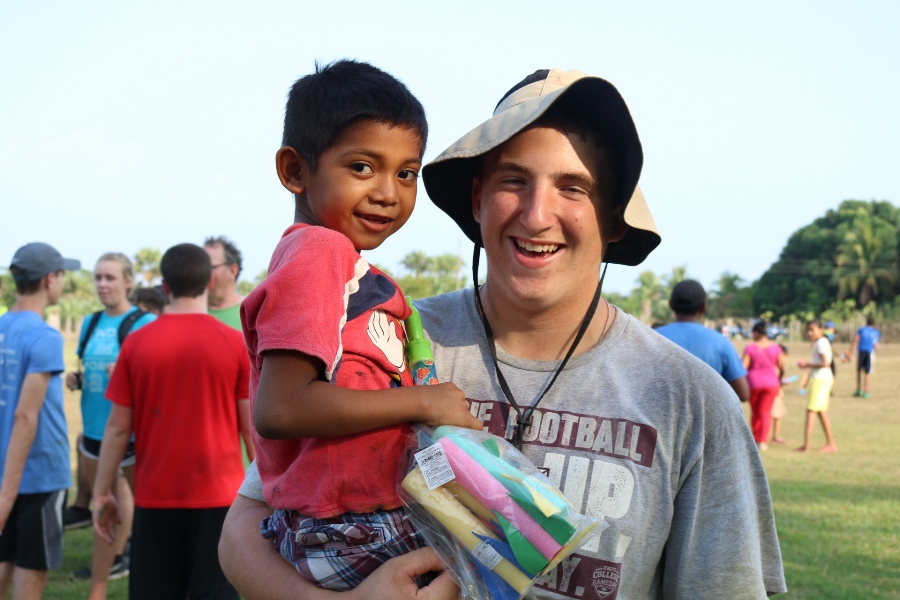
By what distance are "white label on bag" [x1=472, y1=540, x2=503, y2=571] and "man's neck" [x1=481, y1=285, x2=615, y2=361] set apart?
705 millimetres

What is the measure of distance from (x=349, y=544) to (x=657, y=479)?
0.77 meters

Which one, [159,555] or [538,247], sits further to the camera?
[159,555]

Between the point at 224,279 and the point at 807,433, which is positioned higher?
the point at 224,279

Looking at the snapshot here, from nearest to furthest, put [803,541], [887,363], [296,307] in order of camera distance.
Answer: [296,307] < [803,541] < [887,363]

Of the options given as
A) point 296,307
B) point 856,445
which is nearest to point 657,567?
point 296,307

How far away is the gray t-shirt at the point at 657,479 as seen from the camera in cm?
210

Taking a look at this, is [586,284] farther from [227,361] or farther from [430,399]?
[227,361]

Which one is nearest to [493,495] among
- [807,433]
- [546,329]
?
[546,329]

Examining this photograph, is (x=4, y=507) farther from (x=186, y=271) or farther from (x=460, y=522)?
(x=460, y=522)

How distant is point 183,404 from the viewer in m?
5.29

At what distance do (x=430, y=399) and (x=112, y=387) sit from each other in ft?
13.1

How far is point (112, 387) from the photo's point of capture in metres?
5.37

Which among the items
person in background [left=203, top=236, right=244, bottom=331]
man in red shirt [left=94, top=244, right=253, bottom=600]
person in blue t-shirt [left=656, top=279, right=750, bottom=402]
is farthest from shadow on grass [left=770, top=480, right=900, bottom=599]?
person in background [left=203, top=236, right=244, bottom=331]

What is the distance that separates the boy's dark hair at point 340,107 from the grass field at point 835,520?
563cm
